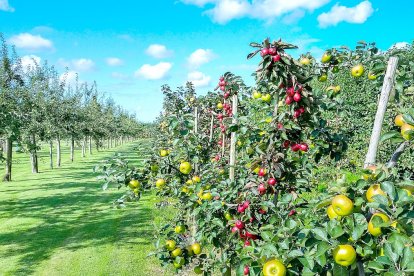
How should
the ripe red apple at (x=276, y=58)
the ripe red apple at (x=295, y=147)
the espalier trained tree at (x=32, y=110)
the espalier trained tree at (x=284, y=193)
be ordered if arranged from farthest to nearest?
the espalier trained tree at (x=32, y=110) < the ripe red apple at (x=295, y=147) < the ripe red apple at (x=276, y=58) < the espalier trained tree at (x=284, y=193)

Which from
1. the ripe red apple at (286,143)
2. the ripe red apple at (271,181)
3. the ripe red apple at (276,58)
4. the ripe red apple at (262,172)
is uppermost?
the ripe red apple at (276,58)

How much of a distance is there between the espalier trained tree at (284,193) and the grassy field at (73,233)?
1.66 metres

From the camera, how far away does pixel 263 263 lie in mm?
2076

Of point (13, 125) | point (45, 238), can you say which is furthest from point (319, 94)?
point (13, 125)

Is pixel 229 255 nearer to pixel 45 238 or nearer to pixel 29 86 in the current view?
pixel 45 238

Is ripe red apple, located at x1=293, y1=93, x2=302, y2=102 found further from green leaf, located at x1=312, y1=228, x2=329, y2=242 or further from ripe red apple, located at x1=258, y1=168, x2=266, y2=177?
green leaf, located at x1=312, y1=228, x2=329, y2=242

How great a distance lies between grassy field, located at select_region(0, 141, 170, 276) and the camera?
25.0ft

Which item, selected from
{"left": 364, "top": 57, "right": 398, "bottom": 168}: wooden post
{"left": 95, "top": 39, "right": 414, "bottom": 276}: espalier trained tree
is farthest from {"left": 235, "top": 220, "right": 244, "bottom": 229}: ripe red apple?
{"left": 364, "top": 57, "right": 398, "bottom": 168}: wooden post

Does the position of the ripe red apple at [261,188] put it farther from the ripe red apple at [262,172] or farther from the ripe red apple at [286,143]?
the ripe red apple at [286,143]

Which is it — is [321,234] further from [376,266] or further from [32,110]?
[32,110]

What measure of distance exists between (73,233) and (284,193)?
813cm

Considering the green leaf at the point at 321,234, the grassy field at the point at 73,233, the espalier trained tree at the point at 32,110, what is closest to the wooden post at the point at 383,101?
the green leaf at the point at 321,234

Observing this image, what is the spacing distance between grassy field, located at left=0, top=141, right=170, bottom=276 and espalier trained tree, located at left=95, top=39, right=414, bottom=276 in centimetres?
166

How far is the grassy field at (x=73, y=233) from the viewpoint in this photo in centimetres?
761
